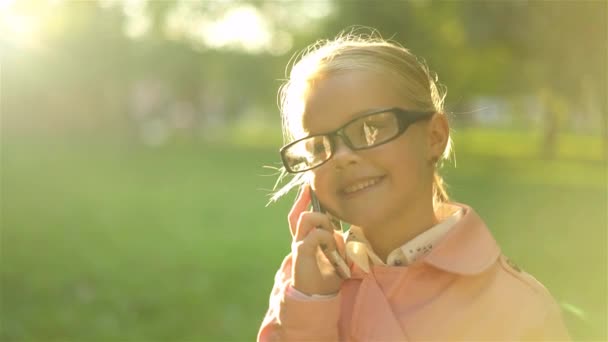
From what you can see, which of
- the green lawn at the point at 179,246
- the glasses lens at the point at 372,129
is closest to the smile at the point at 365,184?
the glasses lens at the point at 372,129

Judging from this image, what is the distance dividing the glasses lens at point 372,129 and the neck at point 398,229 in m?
0.23

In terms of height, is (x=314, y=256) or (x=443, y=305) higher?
(x=314, y=256)

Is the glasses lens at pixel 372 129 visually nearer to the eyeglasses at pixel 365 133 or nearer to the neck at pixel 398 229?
the eyeglasses at pixel 365 133

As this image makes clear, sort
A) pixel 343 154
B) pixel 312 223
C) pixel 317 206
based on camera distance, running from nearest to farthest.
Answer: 1. pixel 343 154
2. pixel 312 223
3. pixel 317 206

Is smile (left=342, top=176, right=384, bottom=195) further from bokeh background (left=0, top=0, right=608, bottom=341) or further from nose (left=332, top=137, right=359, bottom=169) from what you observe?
Result: bokeh background (left=0, top=0, right=608, bottom=341)

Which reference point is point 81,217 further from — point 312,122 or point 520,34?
point 312,122

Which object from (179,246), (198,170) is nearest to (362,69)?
(179,246)

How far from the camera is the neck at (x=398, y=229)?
227 centimetres

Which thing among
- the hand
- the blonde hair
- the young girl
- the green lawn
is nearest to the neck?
the young girl

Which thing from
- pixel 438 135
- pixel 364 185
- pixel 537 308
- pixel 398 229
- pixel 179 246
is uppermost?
pixel 179 246

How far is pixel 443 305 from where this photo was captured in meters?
2.09

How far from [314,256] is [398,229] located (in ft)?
0.86

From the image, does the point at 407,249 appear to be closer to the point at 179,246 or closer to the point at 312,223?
the point at 312,223

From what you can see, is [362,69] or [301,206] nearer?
[362,69]
